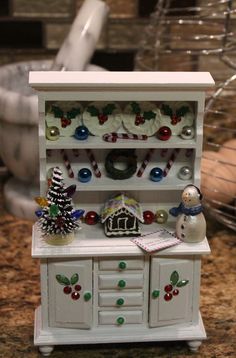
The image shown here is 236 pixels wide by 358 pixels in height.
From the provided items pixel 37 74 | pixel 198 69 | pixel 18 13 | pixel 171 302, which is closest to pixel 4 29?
pixel 18 13

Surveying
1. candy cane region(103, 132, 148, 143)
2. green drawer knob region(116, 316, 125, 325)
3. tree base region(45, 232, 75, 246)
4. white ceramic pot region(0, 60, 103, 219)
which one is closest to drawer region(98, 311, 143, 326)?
green drawer knob region(116, 316, 125, 325)

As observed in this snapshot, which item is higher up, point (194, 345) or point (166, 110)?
point (166, 110)

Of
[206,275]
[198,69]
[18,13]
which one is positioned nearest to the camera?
[206,275]

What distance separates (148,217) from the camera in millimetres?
1065

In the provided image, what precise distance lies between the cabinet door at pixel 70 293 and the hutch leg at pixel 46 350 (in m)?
0.03

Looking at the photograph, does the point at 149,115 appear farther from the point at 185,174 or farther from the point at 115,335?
the point at 115,335

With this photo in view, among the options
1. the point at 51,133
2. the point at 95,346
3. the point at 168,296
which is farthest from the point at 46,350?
the point at 51,133

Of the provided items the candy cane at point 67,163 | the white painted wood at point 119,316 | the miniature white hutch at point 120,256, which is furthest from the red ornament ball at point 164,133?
the white painted wood at point 119,316

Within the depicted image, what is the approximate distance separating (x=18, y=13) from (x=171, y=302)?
67 centimetres

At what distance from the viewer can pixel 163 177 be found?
41.3 inches

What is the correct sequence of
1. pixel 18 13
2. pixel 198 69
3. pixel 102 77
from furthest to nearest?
pixel 198 69 < pixel 18 13 < pixel 102 77

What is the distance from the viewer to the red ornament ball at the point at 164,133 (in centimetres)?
102

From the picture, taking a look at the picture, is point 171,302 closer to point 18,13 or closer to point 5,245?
point 5,245

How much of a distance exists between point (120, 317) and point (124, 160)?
196 mm
